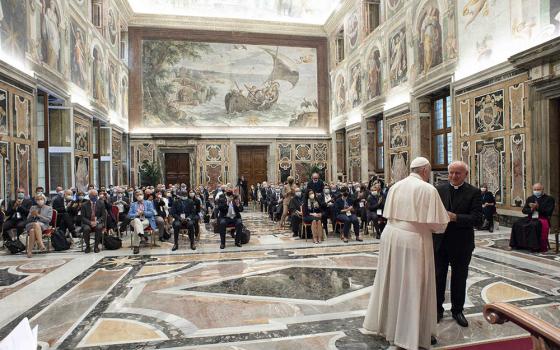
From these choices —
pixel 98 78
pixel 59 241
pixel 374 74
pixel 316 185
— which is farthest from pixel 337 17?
pixel 59 241

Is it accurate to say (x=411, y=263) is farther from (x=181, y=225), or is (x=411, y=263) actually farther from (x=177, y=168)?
(x=177, y=168)

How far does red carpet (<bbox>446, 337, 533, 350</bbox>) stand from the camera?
3305 millimetres

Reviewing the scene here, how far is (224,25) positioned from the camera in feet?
74.1

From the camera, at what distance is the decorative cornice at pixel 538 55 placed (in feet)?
26.1

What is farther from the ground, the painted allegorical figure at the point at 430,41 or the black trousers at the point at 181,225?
the painted allegorical figure at the point at 430,41

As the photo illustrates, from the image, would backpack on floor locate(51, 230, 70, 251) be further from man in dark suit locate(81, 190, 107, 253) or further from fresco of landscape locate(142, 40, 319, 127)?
fresco of landscape locate(142, 40, 319, 127)

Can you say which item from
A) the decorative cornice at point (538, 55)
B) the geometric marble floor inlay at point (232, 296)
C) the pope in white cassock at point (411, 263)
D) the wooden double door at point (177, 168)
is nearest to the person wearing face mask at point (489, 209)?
the geometric marble floor inlay at point (232, 296)

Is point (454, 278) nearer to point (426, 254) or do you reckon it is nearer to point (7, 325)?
point (426, 254)

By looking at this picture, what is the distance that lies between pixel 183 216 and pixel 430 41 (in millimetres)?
10418

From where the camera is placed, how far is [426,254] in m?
3.21

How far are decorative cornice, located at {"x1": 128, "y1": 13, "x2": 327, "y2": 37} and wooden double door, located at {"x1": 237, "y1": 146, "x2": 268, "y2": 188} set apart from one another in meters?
7.55

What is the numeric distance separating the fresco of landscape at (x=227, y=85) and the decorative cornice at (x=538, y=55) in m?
15.6

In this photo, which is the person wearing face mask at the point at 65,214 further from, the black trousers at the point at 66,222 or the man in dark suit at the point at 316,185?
the man in dark suit at the point at 316,185

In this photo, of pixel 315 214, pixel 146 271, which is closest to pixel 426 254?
pixel 146 271
